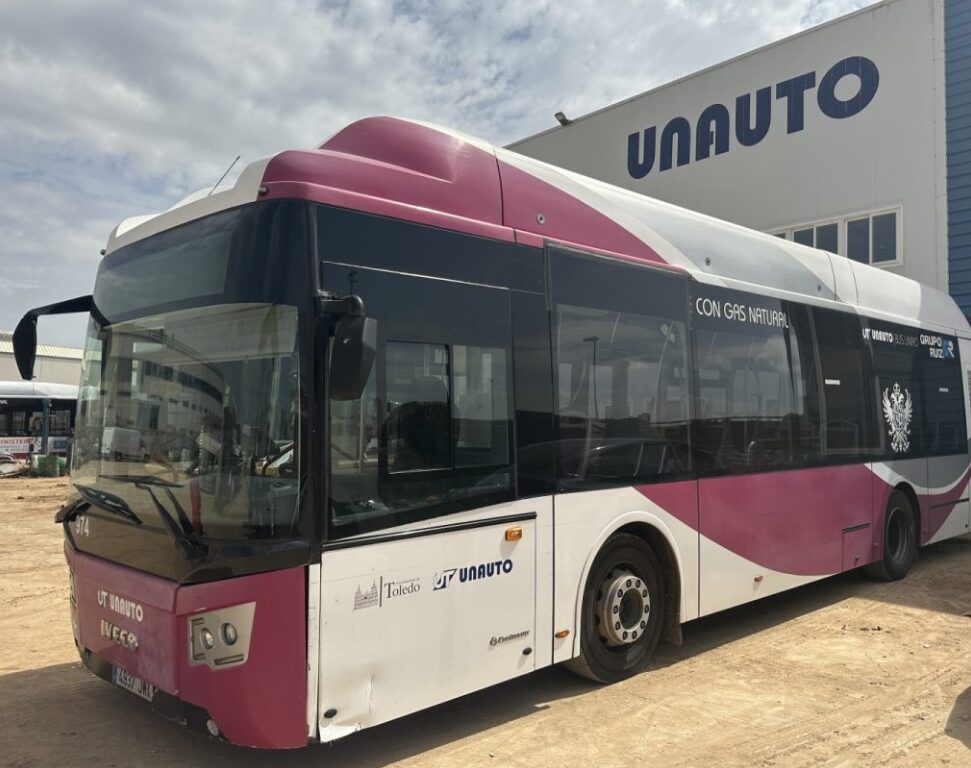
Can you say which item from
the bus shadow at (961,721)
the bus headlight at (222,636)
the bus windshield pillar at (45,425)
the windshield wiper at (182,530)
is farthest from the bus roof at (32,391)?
the bus shadow at (961,721)

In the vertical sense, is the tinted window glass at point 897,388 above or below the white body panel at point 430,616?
above

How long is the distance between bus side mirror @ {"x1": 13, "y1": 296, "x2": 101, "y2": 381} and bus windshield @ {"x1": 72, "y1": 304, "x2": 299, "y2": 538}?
1.12 meters

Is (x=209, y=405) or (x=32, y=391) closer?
(x=209, y=405)

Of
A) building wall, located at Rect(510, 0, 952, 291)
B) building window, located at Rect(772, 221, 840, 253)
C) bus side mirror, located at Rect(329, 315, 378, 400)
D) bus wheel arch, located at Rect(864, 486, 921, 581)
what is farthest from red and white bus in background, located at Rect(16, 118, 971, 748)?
building window, located at Rect(772, 221, 840, 253)

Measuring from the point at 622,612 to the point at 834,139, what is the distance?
40.9 ft

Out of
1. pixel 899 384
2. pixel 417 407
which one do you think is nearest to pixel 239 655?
pixel 417 407

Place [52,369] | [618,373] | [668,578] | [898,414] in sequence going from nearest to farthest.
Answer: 1. [618,373]
2. [668,578]
3. [898,414]
4. [52,369]

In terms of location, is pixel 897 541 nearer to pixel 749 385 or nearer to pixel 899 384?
pixel 899 384

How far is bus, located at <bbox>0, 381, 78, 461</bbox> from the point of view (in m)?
24.5

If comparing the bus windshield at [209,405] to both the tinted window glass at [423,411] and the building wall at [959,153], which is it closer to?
the tinted window glass at [423,411]

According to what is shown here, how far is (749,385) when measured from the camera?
627 cm

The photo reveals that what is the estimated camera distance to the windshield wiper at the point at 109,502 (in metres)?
3.91

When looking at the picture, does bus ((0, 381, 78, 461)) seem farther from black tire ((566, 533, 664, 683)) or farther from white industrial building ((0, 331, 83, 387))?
black tire ((566, 533, 664, 683))

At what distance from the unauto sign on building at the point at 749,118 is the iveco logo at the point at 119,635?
14799 mm
